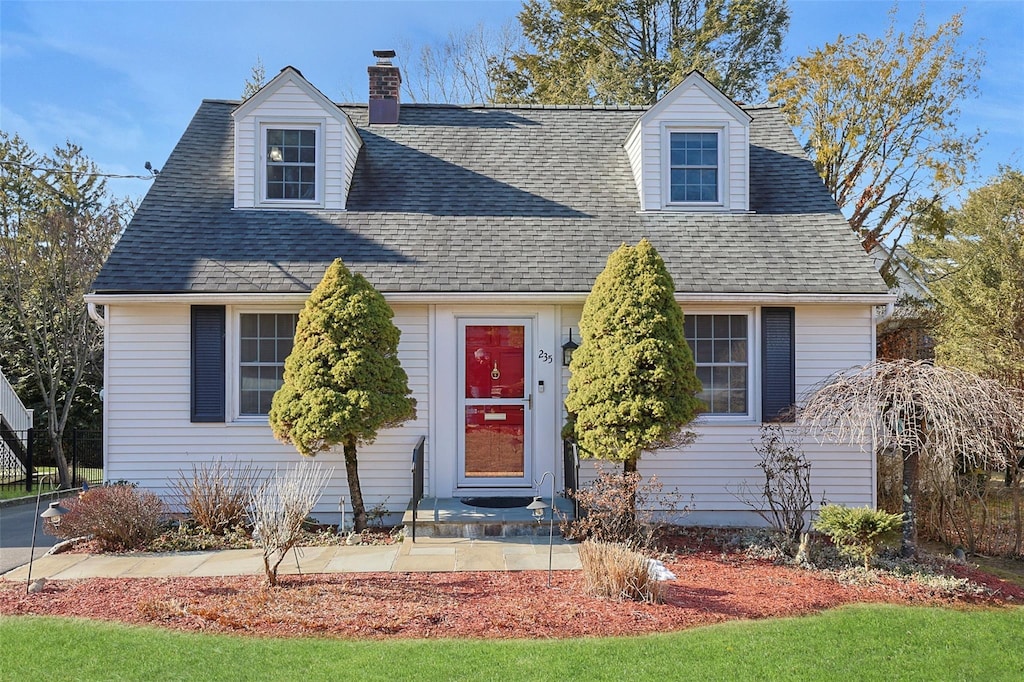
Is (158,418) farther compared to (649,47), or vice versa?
(649,47)

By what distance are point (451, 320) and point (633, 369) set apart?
2.81 meters

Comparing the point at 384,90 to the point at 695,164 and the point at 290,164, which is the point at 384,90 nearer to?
the point at 290,164

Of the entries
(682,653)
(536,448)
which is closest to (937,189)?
(536,448)

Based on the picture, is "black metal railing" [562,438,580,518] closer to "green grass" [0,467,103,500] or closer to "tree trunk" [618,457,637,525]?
"tree trunk" [618,457,637,525]

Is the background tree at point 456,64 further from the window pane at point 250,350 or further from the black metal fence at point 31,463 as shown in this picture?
the window pane at point 250,350

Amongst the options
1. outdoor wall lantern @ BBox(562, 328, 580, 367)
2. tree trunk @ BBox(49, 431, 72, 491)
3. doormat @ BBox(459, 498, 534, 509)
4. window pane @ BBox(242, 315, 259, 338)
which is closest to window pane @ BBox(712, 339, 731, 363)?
outdoor wall lantern @ BBox(562, 328, 580, 367)

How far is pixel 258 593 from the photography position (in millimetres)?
6238

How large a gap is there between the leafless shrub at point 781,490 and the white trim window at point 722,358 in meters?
0.55

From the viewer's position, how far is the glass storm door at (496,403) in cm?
953

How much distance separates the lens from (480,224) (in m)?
10.3

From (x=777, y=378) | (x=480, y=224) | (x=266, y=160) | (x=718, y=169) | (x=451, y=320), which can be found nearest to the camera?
(x=777, y=378)

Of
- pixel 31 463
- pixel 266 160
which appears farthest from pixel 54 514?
pixel 31 463

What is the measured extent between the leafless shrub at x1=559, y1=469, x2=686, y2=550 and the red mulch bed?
63 cm

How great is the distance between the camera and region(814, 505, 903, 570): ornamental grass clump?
7148mm
